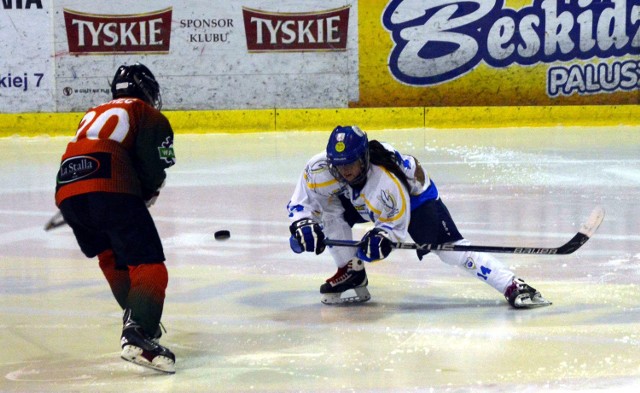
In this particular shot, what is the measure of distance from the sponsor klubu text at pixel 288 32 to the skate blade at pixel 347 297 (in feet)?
21.5

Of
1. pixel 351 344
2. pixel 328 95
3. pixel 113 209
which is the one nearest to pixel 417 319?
pixel 351 344

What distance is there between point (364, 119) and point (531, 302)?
6.61 m

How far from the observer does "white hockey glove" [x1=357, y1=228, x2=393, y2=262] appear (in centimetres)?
396

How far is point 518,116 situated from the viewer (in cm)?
1071

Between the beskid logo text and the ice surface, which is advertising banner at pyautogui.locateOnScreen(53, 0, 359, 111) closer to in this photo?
the beskid logo text

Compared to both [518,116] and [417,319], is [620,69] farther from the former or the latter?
[417,319]

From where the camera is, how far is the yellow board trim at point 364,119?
1053 cm

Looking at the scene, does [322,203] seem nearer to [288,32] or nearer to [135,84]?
[135,84]

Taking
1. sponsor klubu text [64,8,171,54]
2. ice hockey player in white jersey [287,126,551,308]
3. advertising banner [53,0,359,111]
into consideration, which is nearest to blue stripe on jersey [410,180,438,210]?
ice hockey player in white jersey [287,126,551,308]

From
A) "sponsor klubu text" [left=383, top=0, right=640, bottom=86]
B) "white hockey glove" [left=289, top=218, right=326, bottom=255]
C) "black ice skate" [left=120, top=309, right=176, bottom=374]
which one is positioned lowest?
"black ice skate" [left=120, top=309, right=176, bottom=374]

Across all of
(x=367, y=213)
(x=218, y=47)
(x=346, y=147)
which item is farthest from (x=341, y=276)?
(x=218, y=47)

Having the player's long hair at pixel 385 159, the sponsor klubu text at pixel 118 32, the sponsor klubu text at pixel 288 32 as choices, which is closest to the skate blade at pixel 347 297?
the player's long hair at pixel 385 159

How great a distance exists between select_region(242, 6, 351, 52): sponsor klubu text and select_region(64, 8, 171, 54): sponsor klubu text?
2.53ft

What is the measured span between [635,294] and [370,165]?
1133 millimetres
